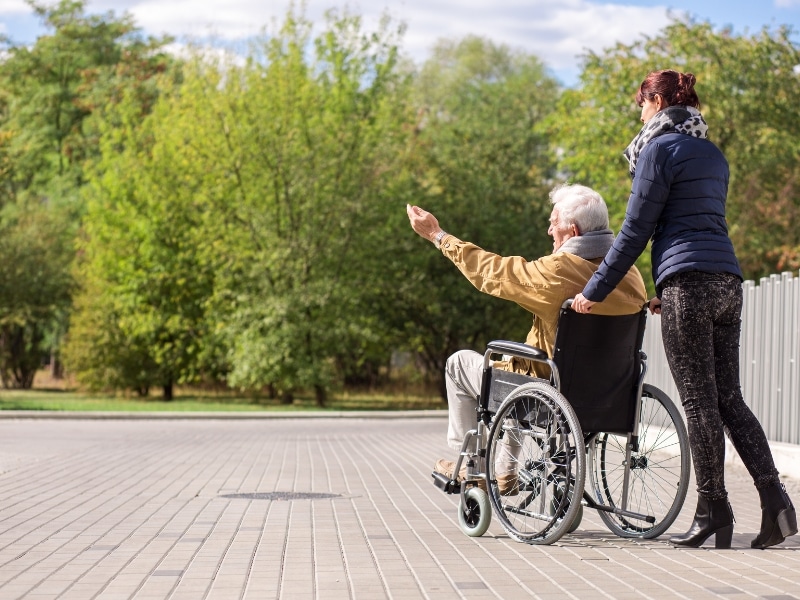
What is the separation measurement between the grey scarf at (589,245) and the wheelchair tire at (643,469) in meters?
0.73

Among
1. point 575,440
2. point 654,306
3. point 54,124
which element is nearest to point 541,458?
point 575,440

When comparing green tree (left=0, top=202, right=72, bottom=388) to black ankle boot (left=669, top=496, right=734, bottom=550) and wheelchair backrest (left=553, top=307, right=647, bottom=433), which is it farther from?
black ankle boot (left=669, top=496, right=734, bottom=550)

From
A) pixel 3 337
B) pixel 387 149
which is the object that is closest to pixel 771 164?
pixel 387 149

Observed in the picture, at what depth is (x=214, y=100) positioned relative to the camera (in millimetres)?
36031

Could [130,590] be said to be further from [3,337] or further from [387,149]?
[3,337]

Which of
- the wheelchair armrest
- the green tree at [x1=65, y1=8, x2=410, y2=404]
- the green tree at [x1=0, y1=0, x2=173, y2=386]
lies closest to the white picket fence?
the wheelchair armrest

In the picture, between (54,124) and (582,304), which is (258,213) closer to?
(54,124)

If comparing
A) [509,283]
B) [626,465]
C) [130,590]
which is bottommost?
[130,590]

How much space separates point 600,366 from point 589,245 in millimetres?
657

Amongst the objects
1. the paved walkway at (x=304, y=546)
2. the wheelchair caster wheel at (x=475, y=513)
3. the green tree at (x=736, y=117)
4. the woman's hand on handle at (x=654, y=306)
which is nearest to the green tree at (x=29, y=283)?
the green tree at (x=736, y=117)

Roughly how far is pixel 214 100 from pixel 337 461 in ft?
78.1

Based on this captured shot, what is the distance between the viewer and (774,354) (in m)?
12.3

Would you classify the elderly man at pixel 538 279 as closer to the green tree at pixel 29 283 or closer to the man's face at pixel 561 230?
the man's face at pixel 561 230

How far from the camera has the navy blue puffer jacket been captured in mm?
6648
